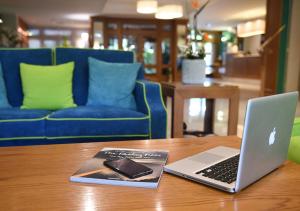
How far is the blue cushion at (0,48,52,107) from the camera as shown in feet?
7.76

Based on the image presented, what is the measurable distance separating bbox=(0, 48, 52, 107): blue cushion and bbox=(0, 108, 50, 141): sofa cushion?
19.7 inches

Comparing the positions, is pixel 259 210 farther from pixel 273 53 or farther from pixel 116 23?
pixel 116 23

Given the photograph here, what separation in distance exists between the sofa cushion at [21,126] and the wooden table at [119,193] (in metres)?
0.95

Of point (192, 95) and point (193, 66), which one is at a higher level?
point (193, 66)

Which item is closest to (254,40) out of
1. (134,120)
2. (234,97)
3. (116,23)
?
(116,23)

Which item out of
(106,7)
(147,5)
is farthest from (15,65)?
(106,7)

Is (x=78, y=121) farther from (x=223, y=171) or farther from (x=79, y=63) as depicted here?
(x=223, y=171)

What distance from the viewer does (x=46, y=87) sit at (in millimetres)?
2244

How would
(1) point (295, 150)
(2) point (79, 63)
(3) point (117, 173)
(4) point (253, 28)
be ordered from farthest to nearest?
(4) point (253, 28) → (2) point (79, 63) → (1) point (295, 150) → (3) point (117, 173)

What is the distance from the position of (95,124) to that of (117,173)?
1.14 meters

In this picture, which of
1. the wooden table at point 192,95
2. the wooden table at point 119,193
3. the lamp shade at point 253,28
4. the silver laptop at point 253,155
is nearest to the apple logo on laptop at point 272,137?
the silver laptop at point 253,155

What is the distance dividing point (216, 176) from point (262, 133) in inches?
6.9

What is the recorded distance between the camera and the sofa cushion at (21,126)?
6.03 ft

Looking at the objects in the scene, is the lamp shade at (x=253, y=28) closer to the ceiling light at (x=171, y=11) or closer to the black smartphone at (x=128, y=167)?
the ceiling light at (x=171, y=11)
